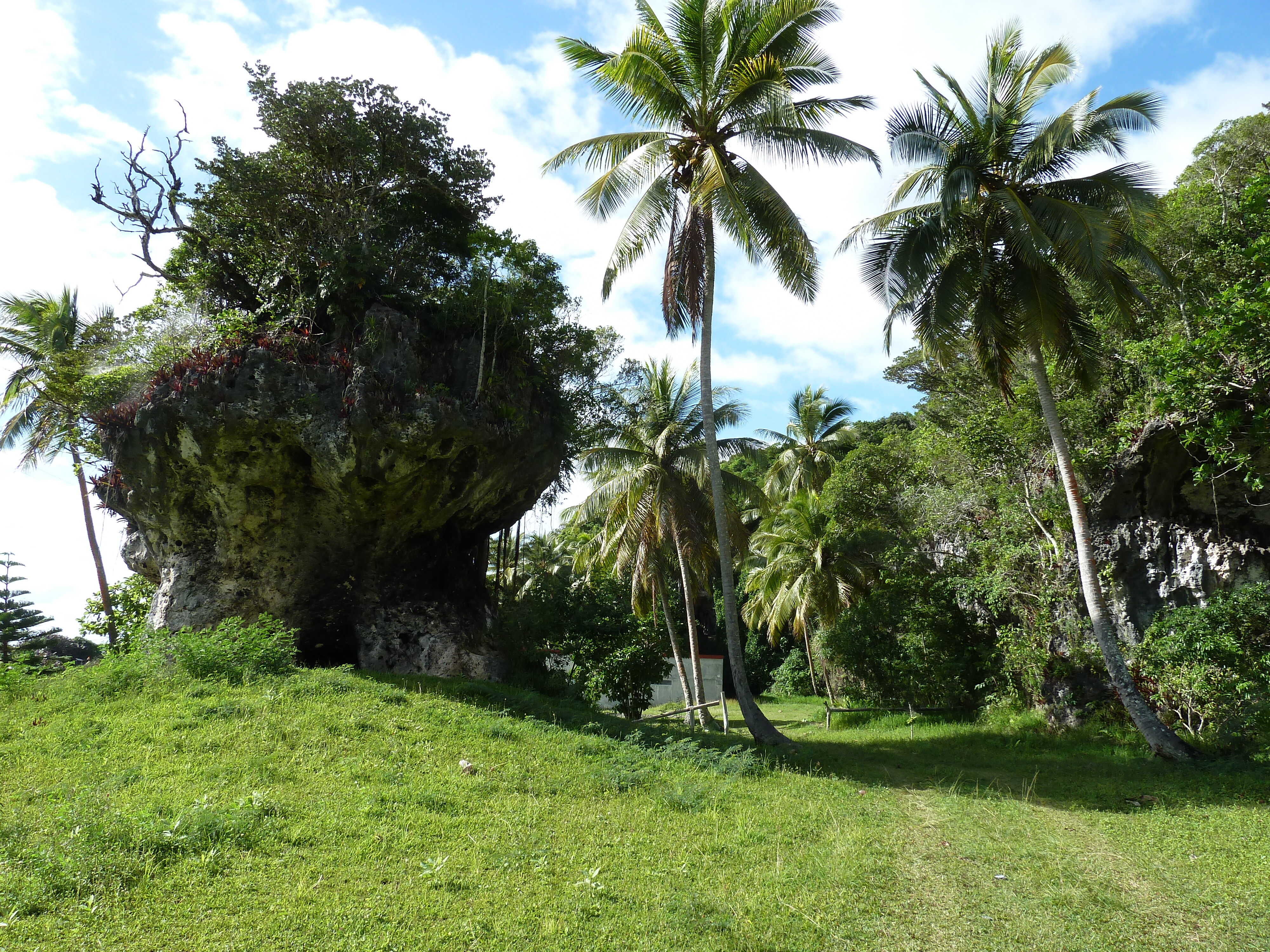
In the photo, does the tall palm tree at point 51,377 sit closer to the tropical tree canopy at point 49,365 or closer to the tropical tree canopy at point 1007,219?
the tropical tree canopy at point 49,365

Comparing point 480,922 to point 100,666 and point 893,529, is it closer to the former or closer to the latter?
point 100,666

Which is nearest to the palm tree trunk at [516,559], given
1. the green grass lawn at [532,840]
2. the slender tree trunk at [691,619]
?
the slender tree trunk at [691,619]

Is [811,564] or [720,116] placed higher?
[720,116]

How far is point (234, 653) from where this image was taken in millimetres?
11406

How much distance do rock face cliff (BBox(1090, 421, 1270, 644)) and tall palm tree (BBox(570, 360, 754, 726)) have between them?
853 centimetres

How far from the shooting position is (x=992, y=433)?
1698 centimetres

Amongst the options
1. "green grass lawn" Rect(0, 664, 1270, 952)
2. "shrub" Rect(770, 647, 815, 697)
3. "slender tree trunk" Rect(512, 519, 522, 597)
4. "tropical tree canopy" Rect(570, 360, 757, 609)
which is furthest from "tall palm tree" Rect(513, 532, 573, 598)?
"green grass lawn" Rect(0, 664, 1270, 952)

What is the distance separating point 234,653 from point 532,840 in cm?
737

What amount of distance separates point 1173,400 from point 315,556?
17074 millimetres

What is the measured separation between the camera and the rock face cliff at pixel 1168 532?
543 inches

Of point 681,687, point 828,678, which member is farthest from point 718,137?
point 681,687

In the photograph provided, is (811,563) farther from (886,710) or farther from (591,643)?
(591,643)

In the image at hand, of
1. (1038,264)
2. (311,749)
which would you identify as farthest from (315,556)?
(1038,264)

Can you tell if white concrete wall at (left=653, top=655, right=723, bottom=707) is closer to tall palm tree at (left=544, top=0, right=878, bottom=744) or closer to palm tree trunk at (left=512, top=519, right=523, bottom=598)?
palm tree trunk at (left=512, top=519, right=523, bottom=598)
